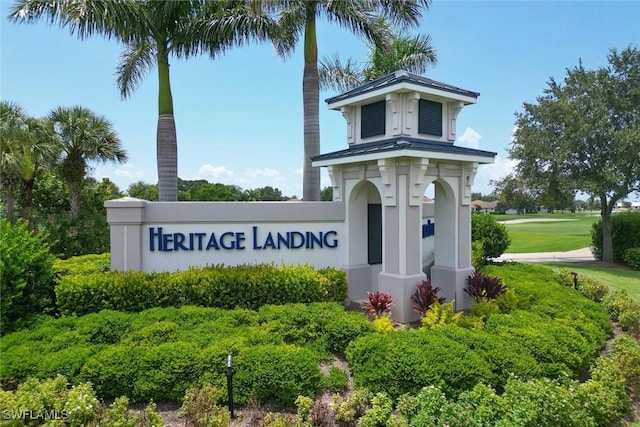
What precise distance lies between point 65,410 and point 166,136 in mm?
10304

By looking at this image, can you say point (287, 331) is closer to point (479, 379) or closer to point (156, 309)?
point (156, 309)

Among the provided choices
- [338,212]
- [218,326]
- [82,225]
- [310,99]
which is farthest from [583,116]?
[82,225]

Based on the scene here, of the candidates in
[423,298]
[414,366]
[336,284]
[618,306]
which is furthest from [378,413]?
[618,306]

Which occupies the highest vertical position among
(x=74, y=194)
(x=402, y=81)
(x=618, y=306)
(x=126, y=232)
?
(x=402, y=81)

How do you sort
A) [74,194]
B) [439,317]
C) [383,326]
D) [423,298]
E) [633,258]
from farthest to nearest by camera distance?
[633,258] → [74,194] → [423,298] → [439,317] → [383,326]

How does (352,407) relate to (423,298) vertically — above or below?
below

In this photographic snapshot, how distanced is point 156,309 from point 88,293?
1.45m

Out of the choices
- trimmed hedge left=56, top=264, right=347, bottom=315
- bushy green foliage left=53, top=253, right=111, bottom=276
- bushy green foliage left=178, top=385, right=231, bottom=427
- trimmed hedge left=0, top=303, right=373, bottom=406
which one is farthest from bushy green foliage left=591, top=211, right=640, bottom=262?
bushy green foliage left=53, top=253, right=111, bottom=276

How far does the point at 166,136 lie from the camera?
13.6 metres

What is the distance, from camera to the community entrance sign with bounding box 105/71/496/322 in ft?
31.1

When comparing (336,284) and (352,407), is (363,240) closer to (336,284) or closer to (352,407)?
(336,284)

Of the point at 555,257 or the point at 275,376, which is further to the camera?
the point at 555,257

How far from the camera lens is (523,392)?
5.42 meters

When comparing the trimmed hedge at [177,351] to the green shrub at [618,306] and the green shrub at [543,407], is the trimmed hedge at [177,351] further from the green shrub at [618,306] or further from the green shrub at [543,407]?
the green shrub at [618,306]
